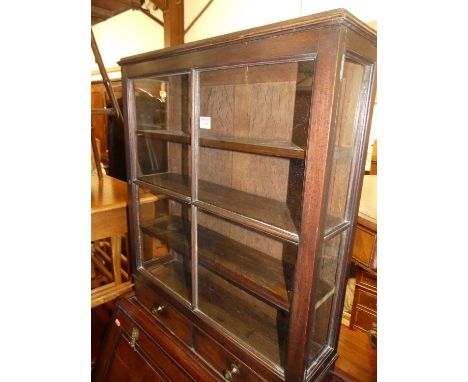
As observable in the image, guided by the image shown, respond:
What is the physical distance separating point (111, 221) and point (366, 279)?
5.27 feet

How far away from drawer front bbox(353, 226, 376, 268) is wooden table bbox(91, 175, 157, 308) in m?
1.12

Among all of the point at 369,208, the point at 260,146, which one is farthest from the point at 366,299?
the point at 260,146

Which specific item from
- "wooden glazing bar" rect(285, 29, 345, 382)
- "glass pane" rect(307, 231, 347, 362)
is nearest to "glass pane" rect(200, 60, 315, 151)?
"wooden glazing bar" rect(285, 29, 345, 382)

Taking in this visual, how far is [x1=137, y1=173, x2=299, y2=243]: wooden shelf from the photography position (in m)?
0.95

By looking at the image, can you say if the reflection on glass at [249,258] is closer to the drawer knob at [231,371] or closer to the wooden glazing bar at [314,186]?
the wooden glazing bar at [314,186]

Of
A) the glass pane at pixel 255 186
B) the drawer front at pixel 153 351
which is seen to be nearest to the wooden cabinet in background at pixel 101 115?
the drawer front at pixel 153 351

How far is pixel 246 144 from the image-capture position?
104cm

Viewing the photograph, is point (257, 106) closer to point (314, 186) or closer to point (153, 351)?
point (314, 186)

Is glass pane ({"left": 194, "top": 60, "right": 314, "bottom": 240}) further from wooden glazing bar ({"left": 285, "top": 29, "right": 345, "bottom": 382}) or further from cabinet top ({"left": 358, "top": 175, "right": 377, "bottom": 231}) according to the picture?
cabinet top ({"left": 358, "top": 175, "right": 377, "bottom": 231})

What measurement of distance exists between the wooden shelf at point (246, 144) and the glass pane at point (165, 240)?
13.8 inches

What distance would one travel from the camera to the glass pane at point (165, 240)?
5.00 feet
